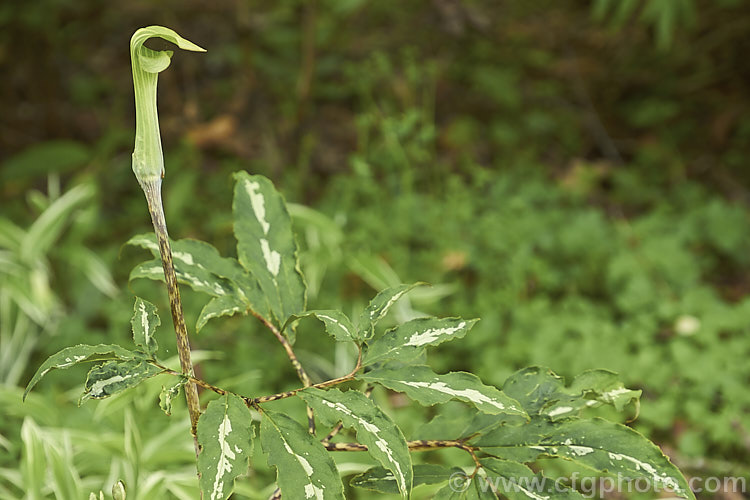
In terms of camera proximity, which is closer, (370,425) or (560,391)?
(370,425)

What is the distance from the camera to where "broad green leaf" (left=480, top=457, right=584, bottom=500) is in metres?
0.72

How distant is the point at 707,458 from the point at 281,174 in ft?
5.66

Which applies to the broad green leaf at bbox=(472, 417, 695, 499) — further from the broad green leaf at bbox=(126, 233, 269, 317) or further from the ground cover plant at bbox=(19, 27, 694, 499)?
the broad green leaf at bbox=(126, 233, 269, 317)

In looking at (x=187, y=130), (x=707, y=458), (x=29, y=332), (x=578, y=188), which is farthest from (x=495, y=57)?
(x=29, y=332)

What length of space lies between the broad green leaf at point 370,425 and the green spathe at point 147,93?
30 cm

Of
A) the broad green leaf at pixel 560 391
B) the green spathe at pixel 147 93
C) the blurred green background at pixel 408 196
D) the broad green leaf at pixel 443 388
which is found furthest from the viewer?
the blurred green background at pixel 408 196

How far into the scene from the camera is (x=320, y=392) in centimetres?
71

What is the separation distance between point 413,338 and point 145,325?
314 millimetres

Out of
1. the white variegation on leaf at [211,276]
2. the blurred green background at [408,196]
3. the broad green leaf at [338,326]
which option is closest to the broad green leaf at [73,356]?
the white variegation on leaf at [211,276]

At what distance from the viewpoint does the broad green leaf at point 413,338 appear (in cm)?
74

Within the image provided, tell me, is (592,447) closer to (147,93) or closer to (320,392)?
(320,392)

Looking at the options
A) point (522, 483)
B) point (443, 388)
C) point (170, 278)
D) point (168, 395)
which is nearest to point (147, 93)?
point (170, 278)

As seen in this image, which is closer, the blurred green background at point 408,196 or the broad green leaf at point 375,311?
the broad green leaf at point 375,311

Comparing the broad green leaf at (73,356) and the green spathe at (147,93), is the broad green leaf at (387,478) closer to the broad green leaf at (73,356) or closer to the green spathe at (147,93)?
the broad green leaf at (73,356)
